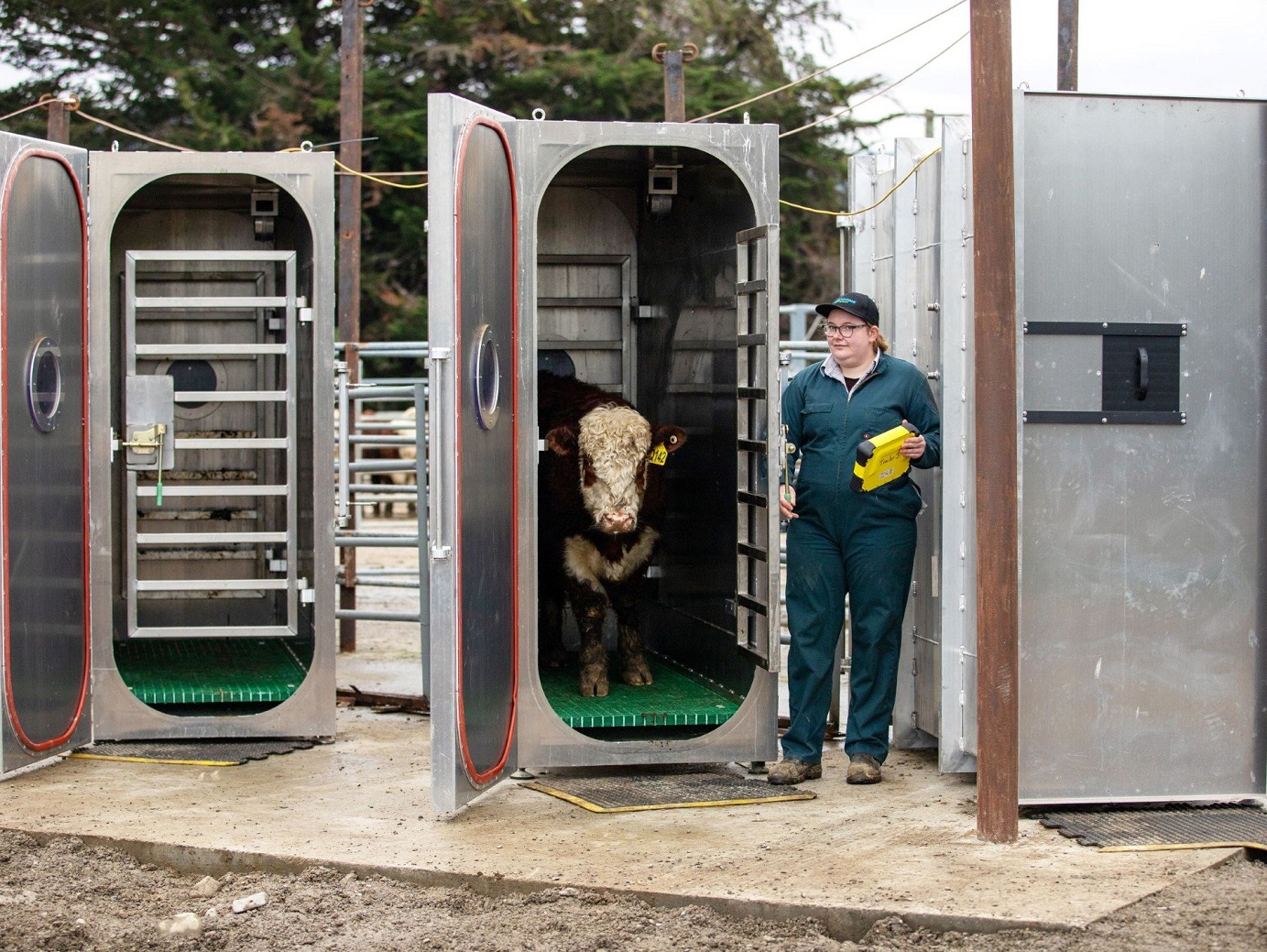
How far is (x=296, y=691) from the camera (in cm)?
710

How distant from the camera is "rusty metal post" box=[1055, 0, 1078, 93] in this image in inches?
368

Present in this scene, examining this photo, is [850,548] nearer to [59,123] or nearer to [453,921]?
[453,921]

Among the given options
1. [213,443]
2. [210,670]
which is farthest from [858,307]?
[210,670]

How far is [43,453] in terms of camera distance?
6594 millimetres

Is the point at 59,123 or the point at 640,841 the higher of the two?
the point at 59,123

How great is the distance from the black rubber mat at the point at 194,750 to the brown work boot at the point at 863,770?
2.35m

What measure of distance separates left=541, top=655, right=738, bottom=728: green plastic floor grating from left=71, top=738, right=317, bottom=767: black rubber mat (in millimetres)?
1166

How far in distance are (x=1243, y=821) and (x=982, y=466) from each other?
1527mm

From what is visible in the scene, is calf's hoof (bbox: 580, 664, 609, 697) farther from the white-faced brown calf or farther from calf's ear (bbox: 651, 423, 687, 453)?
calf's ear (bbox: 651, 423, 687, 453)

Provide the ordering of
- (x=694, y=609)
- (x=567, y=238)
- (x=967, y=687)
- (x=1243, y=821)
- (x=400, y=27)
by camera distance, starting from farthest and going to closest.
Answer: (x=400, y=27) → (x=567, y=238) → (x=694, y=609) → (x=967, y=687) → (x=1243, y=821)

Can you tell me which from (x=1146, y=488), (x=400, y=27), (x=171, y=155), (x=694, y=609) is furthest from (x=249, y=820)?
(x=400, y=27)

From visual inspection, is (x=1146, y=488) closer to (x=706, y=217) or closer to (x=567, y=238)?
(x=706, y=217)

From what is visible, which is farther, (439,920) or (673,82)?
(673,82)

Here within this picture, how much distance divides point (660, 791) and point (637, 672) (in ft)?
3.90
